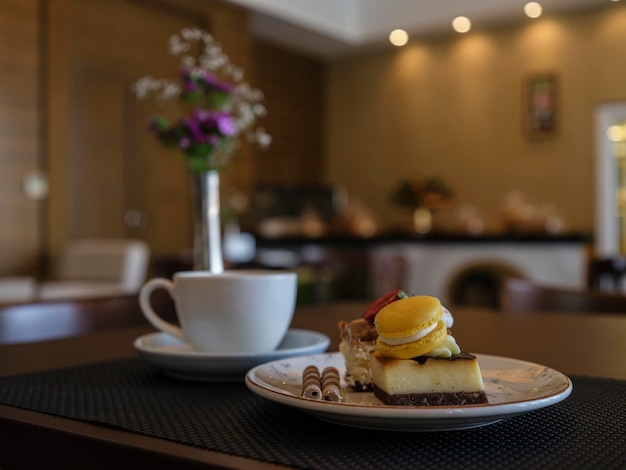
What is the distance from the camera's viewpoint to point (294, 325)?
4.17 ft

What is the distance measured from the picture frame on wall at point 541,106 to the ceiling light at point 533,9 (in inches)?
24.5

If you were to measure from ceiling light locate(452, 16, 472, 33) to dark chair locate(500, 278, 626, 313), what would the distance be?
677 cm

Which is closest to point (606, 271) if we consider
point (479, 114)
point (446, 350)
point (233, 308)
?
point (233, 308)

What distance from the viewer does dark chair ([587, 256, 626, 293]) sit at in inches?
140

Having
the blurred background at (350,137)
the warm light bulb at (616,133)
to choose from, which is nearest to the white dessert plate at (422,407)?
the blurred background at (350,137)

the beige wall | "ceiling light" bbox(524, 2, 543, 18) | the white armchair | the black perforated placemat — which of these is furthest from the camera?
the beige wall

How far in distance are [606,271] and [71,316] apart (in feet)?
9.48

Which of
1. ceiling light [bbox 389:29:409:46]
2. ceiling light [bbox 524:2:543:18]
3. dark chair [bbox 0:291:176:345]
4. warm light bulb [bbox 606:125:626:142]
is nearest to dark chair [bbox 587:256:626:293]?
dark chair [bbox 0:291:176:345]

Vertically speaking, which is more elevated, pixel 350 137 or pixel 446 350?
pixel 350 137

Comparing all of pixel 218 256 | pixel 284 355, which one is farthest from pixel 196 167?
pixel 284 355

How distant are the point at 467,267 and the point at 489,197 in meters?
2.69

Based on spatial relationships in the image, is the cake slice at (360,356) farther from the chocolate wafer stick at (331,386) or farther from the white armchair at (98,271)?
the white armchair at (98,271)

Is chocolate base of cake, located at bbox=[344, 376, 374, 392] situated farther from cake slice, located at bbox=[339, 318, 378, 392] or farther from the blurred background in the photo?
the blurred background

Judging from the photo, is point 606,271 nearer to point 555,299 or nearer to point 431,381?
point 555,299
